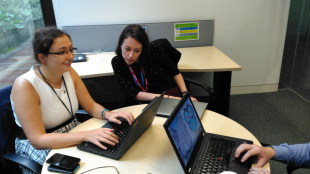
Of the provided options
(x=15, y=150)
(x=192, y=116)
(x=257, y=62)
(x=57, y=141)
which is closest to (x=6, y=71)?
(x=15, y=150)

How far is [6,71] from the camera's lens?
2000 mm

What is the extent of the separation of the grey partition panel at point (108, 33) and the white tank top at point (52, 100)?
4.11ft

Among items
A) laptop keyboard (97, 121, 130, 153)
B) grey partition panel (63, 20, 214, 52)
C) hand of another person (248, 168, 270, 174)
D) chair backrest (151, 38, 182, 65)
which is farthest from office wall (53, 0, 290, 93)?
hand of another person (248, 168, 270, 174)

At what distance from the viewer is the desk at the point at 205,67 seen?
78.8 inches

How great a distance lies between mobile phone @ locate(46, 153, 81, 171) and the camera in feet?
3.00

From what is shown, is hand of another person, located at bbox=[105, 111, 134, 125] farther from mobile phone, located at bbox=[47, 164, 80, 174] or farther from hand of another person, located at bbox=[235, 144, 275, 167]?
hand of another person, located at bbox=[235, 144, 275, 167]

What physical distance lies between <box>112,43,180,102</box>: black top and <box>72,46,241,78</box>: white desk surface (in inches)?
9.5

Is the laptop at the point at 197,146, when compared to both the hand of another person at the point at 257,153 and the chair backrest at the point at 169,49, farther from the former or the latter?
the chair backrest at the point at 169,49

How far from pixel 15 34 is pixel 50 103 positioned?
1253mm

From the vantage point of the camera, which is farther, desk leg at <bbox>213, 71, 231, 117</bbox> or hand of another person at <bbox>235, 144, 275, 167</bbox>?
desk leg at <bbox>213, 71, 231, 117</bbox>

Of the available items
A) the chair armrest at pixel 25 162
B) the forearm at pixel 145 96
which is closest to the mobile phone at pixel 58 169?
the chair armrest at pixel 25 162

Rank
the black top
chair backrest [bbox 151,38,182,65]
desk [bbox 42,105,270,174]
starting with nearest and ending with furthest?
1. desk [bbox 42,105,270,174]
2. the black top
3. chair backrest [bbox 151,38,182,65]

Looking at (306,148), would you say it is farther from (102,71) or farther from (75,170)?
(102,71)

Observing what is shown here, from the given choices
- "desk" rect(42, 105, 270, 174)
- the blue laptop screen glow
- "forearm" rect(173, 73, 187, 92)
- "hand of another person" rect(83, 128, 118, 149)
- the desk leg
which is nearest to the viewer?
the blue laptop screen glow
